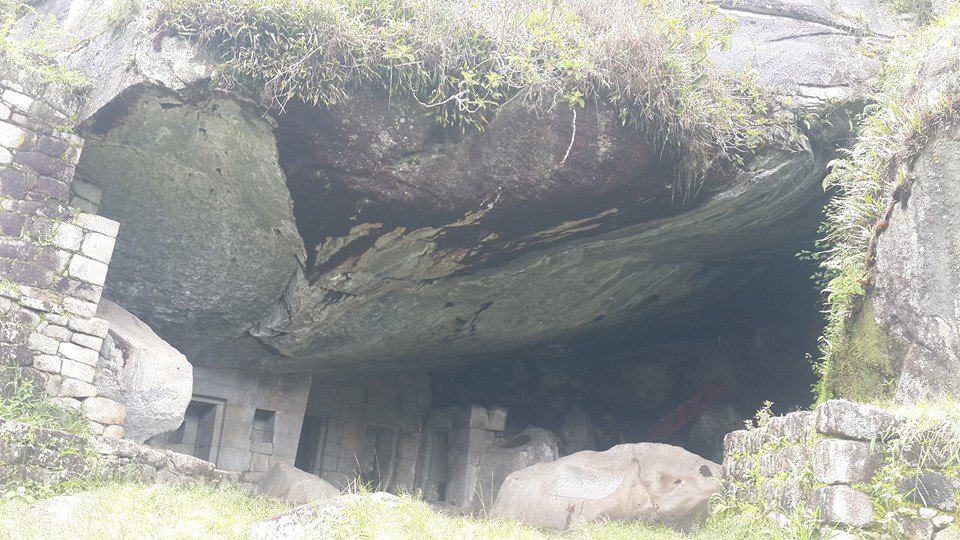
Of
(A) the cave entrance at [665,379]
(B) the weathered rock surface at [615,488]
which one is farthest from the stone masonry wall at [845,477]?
(A) the cave entrance at [665,379]

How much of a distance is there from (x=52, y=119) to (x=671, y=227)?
581 cm

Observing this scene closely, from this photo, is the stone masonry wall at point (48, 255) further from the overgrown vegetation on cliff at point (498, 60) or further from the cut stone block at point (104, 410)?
the overgrown vegetation on cliff at point (498, 60)

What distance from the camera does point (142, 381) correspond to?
A: 6.54 m

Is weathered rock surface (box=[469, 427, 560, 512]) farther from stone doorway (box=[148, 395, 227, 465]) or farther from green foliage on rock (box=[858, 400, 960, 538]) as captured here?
green foliage on rock (box=[858, 400, 960, 538])

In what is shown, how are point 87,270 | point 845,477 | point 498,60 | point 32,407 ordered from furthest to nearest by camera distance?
point 498,60
point 87,270
point 32,407
point 845,477

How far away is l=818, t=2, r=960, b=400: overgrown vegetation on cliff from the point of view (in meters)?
5.59

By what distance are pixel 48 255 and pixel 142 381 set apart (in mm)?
1303

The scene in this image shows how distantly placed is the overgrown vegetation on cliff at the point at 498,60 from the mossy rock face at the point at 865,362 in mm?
1953

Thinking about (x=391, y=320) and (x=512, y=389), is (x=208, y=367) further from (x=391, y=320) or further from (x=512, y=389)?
(x=512, y=389)

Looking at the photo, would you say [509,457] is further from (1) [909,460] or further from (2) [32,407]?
(1) [909,460]

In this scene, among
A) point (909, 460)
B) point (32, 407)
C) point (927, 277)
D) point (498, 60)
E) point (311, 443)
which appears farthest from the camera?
point (311, 443)

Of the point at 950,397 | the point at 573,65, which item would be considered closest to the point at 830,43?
the point at 573,65

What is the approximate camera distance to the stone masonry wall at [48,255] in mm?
5809

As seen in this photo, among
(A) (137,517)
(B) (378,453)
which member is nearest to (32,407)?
(A) (137,517)
